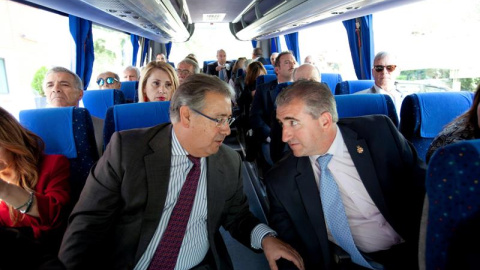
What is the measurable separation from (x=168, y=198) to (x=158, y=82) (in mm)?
1884

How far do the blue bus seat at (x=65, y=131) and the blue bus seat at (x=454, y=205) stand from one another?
6.56ft

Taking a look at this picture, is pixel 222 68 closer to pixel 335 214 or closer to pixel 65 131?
pixel 65 131

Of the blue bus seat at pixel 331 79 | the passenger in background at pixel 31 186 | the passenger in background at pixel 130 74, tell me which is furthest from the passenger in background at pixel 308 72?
the passenger in background at pixel 130 74

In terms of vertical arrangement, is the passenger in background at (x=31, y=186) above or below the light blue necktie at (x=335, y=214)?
above

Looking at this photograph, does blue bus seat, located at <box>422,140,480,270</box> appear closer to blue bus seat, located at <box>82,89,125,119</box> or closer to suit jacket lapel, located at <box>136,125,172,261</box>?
suit jacket lapel, located at <box>136,125,172,261</box>

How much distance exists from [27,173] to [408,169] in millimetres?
2225

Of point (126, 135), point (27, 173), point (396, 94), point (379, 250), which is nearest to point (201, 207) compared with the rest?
point (126, 135)

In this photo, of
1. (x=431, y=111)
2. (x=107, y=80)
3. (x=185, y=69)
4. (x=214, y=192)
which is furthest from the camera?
(x=185, y=69)

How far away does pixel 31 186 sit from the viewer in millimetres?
1702

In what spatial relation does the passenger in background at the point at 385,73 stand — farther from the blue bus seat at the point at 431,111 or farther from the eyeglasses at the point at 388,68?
the blue bus seat at the point at 431,111

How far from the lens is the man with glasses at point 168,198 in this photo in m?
1.46

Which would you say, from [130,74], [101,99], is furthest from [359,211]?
[130,74]

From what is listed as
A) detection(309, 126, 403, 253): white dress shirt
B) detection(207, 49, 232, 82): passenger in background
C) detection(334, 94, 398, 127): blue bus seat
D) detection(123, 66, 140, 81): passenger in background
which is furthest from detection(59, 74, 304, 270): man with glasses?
detection(207, 49, 232, 82): passenger in background

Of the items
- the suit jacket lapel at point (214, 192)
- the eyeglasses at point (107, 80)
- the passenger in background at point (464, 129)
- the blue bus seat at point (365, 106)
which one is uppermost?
the eyeglasses at point (107, 80)
